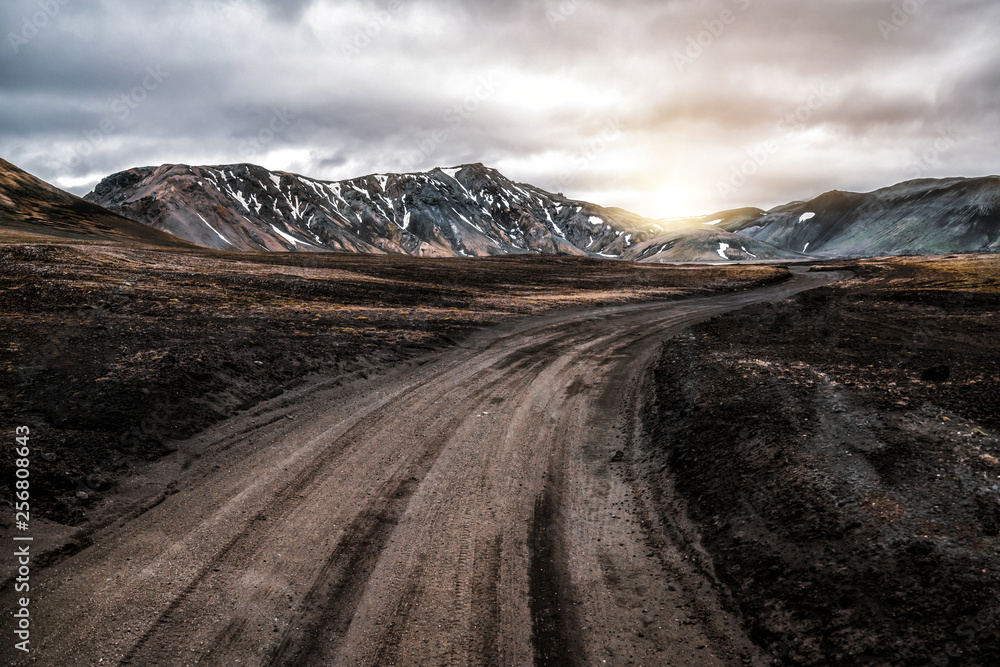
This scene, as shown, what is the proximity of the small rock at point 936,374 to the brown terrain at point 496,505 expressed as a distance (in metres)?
0.26

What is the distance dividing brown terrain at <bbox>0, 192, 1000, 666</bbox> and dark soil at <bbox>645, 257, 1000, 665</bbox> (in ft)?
0.10

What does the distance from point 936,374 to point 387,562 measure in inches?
471

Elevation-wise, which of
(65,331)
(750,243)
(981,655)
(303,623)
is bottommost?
(303,623)

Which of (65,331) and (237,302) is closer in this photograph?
(65,331)

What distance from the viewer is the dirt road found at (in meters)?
4.36

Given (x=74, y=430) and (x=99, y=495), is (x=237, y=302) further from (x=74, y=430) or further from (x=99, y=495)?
(x=99, y=495)

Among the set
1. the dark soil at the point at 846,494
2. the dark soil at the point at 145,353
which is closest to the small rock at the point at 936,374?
the dark soil at the point at 846,494

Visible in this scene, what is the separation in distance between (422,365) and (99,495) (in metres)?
8.92

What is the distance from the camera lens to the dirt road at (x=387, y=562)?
4355 mm

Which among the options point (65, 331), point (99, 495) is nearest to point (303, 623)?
point (99, 495)

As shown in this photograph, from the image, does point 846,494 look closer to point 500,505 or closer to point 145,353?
point 500,505

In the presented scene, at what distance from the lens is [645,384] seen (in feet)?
41.2

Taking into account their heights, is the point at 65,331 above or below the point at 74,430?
above

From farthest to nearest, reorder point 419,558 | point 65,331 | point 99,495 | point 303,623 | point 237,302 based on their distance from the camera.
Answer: point 237,302 → point 65,331 → point 99,495 → point 419,558 → point 303,623
